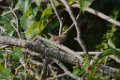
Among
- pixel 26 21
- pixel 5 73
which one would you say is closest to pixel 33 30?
pixel 26 21

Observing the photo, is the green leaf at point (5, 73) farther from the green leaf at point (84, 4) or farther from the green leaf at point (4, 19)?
the green leaf at point (84, 4)

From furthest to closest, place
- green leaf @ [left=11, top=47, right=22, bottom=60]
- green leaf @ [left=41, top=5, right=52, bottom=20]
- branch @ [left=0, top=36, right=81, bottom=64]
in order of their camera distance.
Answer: green leaf @ [left=41, top=5, right=52, bottom=20], green leaf @ [left=11, top=47, right=22, bottom=60], branch @ [left=0, top=36, right=81, bottom=64]

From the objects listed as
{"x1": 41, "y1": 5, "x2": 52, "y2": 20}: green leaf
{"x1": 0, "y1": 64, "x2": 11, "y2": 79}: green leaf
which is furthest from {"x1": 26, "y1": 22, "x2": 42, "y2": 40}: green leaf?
{"x1": 0, "y1": 64, "x2": 11, "y2": 79}: green leaf

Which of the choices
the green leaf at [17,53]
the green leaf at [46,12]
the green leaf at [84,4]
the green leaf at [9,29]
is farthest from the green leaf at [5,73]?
the green leaf at [84,4]

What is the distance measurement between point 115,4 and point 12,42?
0.84m

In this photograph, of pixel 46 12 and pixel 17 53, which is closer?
pixel 17 53

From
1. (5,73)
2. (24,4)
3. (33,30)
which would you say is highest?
(24,4)

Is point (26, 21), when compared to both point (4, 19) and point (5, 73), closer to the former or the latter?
point (4, 19)

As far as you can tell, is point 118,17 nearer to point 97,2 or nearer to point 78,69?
point 97,2

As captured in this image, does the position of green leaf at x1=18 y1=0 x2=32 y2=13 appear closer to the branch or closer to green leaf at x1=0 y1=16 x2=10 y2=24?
green leaf at x1=0 y1=16 x2=10 y2=24

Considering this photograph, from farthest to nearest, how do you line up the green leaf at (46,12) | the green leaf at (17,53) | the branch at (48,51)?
the green leaf at (46,12) < the green leaf at (17,53) < the branch at (48,51)

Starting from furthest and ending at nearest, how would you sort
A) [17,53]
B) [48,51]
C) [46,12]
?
[46,12] < [17,53] < [48,51]

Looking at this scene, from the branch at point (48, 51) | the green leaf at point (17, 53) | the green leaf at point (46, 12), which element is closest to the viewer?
the branch at point (48, 51)

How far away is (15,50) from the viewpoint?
1.49 metres
